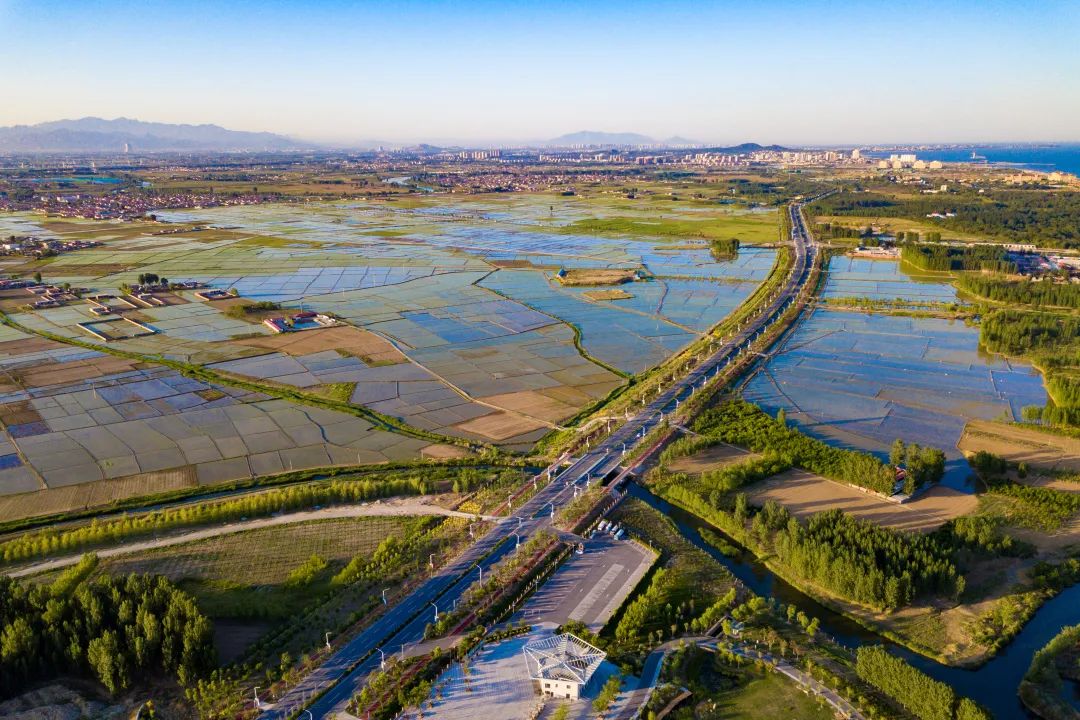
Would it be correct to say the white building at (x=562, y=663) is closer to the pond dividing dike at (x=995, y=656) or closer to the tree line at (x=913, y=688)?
the tree line at (x=913, y=688)

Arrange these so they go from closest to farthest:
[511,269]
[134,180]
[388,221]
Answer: [511,269], [388,221], [134,180]

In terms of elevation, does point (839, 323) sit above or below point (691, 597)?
above

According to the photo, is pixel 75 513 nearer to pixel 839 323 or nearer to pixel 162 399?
pixel 162 399

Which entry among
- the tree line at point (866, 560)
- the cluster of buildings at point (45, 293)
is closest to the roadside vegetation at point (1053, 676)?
the tree line at point (866, 560)

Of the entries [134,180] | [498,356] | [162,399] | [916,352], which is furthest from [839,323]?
[134,180]

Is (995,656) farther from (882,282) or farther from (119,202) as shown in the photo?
(119,202)

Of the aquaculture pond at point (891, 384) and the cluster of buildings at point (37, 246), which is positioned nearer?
the aquaculture pond at point (891, 384)
